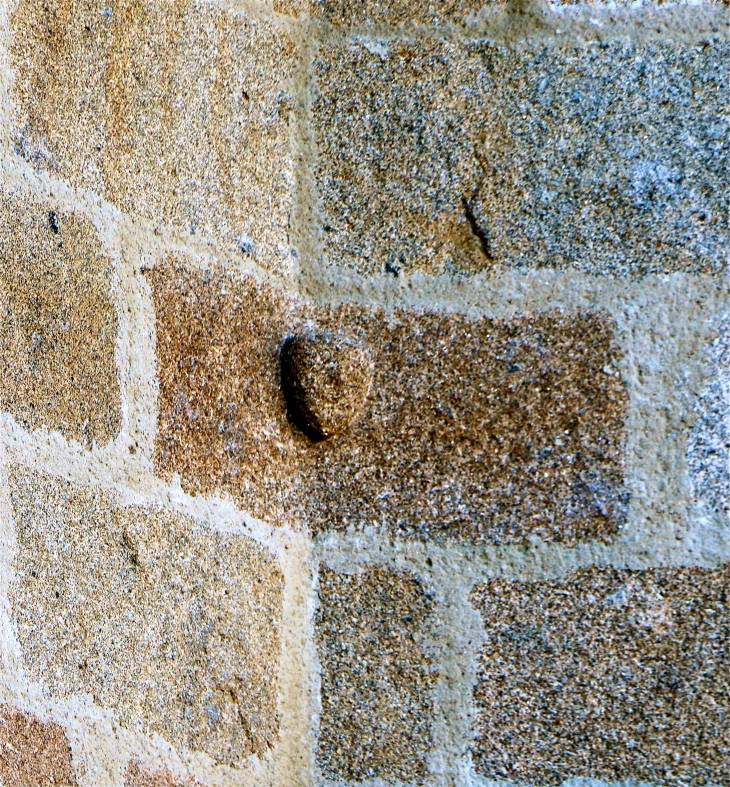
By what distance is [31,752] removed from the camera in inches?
27.8

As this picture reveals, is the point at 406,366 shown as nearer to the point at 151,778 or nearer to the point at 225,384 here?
the point at 225,384

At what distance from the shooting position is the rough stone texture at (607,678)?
0.45m

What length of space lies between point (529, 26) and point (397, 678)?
1.30 ft

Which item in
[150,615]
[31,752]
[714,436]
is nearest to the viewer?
[714,436]

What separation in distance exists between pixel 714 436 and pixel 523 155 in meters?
0.19

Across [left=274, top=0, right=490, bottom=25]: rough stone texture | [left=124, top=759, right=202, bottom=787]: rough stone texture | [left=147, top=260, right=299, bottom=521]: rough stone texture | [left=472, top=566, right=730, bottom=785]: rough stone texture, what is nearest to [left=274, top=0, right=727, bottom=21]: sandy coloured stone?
[left=274, top=0, right=490, bottom=25]: rough stone texture

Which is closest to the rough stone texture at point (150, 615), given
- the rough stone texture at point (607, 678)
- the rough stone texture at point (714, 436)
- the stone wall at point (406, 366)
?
the stone wall at point (406, 366)

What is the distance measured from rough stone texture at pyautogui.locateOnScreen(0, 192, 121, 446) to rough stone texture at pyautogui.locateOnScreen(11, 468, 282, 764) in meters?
0.06

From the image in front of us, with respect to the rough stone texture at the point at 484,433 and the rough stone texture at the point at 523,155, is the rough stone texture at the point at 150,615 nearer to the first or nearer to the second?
the rough stone texture at the point at 484,433

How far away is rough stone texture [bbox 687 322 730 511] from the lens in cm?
44

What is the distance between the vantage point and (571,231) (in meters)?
0.44

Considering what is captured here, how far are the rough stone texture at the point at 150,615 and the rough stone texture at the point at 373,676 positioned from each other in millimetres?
39

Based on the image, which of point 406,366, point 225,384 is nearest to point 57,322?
point 225,384

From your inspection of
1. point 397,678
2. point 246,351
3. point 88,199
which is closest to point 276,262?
point 246,351
